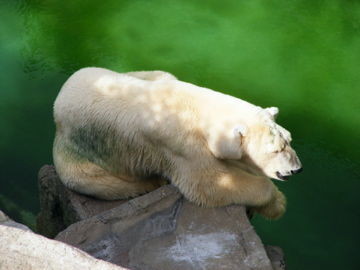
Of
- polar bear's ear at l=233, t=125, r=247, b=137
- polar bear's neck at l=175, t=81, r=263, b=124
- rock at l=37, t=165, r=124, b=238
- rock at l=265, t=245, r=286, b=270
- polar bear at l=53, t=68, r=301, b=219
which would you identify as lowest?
rock at l=37, t=165, r=124, b=238

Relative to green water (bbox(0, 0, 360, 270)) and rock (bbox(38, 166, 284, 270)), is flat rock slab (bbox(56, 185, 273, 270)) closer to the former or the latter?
Result: rock (bbox(38, 166, 284, 270))

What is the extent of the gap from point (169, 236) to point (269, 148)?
916 mm

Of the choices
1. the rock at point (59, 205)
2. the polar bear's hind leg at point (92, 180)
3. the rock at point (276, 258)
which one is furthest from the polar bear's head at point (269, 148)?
the rock at point (59, 205)

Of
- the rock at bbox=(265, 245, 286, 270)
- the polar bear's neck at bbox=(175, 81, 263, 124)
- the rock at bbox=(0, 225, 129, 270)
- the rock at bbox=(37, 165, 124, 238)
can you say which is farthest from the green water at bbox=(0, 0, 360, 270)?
the rock at bbox=(0, 225, 129, 270)

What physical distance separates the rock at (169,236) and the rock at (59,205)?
18 cm

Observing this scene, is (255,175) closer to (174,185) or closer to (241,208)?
(241,208)

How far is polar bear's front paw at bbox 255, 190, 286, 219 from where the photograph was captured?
4793mm

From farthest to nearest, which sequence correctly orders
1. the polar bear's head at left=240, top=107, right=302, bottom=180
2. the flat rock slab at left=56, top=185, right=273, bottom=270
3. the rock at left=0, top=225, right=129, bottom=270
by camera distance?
the polar bear's head at left=240, top=107, right=302, bottom=180 → the flat rock slab at left=56, top=185, right=273, bottom=270 → the rock at left=0, top=225, right=129, bottom=270

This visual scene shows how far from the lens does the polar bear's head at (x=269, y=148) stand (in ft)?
14.1

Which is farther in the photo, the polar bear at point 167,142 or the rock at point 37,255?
the polar bear at point 167,142

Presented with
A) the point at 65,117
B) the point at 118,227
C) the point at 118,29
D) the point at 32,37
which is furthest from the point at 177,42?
the point at 118,227

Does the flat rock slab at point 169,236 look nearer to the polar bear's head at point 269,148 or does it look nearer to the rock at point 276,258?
the rock at point 276,258

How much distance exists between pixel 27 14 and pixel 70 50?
116 cm

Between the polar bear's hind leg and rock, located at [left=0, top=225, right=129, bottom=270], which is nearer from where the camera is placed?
rock, located at [left=0, top=225, right=129, bottom=270]
